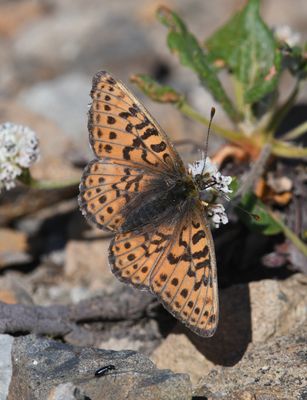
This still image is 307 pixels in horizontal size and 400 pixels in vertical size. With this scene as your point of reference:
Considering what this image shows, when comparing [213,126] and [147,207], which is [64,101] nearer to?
[213,126]

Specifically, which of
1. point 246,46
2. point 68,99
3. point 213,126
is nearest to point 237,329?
point 213,126

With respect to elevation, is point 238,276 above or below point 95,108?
below

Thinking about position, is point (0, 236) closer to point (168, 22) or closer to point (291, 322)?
point (168, 22)

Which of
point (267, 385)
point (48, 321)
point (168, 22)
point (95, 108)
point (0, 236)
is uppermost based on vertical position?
point (168, 22)

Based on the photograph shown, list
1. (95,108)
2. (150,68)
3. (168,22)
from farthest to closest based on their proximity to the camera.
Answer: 1. (150,68)
2. (168,22)
3. (95,108)

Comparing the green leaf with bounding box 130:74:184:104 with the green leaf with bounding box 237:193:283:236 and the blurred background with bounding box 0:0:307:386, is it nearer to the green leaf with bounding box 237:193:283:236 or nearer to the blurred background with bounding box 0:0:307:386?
the blurred background with bounding box 0:0:307:386

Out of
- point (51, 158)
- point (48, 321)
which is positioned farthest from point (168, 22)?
point (48, 321)

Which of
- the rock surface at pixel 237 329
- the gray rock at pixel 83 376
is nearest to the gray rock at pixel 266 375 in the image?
the rock surface at pixel 237 329
